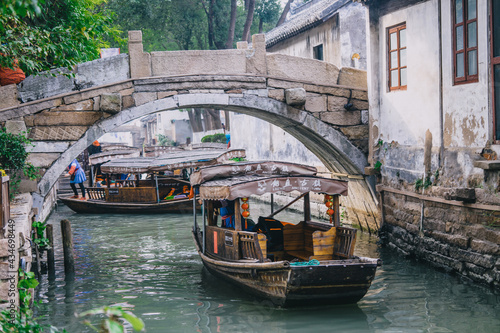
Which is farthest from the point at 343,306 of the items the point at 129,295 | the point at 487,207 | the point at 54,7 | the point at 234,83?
the point at 54,7

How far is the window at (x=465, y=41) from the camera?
775 cm


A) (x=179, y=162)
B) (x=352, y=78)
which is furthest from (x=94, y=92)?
(x=352, y=78)

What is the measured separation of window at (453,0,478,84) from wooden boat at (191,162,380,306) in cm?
224

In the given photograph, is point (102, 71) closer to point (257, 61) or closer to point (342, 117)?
point (257, 61)

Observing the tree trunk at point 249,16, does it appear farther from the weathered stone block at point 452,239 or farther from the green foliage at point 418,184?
the weathered stone block at point 452,239

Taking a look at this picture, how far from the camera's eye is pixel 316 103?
11.2m

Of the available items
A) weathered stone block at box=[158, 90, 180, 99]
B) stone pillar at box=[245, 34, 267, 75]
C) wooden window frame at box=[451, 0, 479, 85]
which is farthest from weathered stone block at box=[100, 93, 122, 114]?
wooden window frame at box=[451, 0, 479, 85]

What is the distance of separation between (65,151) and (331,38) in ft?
26.0

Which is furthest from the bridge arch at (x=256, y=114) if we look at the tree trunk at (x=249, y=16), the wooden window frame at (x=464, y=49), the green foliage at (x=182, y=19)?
the green foliage at (x=182, y=19)

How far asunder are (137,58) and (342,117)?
404 cm

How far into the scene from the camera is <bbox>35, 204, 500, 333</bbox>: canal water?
658 centimetres

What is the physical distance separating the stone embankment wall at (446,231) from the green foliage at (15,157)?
6245mm

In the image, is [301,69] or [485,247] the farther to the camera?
[301,69]

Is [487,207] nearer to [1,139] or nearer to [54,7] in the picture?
[1,139]
